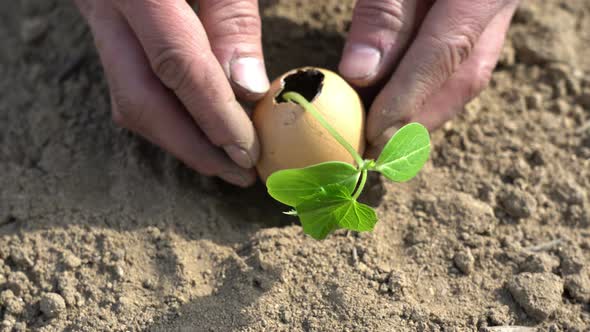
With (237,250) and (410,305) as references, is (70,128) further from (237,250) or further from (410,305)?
(410,305)

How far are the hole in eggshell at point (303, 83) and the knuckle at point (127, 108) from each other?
1.71 ft

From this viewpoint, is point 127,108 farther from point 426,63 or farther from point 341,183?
point 426,63

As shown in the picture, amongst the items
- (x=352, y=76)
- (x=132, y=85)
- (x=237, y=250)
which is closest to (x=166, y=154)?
(x=132, y=85)

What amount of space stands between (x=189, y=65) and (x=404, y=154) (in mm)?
791

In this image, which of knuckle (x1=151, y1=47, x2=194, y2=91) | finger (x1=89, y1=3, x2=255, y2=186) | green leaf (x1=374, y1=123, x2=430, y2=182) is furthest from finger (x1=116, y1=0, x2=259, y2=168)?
green leaf (x1=374, y1=123, x2=430, y2=182)

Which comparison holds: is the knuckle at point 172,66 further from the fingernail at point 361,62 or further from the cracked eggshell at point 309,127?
the fingernail at point 361,62

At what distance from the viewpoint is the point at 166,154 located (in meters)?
2.75

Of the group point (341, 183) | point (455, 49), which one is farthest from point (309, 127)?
point (455, 49)

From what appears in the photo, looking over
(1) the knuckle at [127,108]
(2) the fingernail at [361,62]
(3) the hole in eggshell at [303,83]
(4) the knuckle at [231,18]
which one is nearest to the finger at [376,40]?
(2) the fingernail at [361,62]

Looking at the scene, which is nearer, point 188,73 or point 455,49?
point 188,73

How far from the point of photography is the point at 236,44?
234 cm

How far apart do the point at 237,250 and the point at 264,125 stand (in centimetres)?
46

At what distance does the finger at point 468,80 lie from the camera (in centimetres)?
254

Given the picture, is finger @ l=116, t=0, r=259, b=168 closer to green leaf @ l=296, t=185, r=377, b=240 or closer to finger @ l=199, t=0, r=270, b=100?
finger @ l=199, t=0, r=270, b=100
